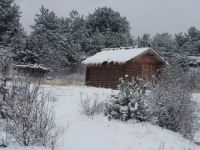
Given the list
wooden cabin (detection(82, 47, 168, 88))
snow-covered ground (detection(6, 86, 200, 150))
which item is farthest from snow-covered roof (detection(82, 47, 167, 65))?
snow-covered ground (detection(6, 86, 200, 150))

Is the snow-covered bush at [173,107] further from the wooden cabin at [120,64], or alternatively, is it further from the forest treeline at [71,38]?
the forest treeline at [71,38]

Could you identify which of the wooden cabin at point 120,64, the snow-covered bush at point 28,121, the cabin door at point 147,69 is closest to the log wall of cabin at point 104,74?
the wooden cabin at point 120,64

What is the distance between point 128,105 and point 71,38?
39.2 meters

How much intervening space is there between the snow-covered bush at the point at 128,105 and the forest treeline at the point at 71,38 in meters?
27.1

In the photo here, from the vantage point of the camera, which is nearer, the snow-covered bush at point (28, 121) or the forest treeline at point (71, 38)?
the snow-covered bush at point (28, 121)

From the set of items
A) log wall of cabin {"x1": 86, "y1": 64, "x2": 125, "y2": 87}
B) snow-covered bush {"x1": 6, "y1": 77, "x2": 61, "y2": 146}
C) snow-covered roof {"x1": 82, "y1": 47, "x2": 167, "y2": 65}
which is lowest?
snow-covered bush {"x1": 6, "y1": 77, "x2": 61, "y2": 146}

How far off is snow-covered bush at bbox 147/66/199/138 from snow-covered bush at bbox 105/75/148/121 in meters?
0.64

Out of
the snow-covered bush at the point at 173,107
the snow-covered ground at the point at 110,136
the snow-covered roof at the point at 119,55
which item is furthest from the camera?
the snow-covered roof at the point at 119,55

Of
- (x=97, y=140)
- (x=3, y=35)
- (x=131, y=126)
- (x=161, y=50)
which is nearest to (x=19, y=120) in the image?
(x=97, y=140)

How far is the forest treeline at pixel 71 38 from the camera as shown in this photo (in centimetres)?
4625

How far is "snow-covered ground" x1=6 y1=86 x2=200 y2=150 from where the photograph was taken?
1137 centimetres

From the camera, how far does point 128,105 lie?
48.9 ft

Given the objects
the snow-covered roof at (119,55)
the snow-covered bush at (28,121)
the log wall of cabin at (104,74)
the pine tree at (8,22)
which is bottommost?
the snow-covered bush at (28,121)

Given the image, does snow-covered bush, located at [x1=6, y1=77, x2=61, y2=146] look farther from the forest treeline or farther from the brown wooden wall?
the forest treeline
